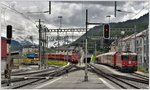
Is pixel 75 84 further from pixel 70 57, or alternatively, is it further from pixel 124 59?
pixel 70 57

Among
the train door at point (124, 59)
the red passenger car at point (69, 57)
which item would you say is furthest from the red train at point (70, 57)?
the train door at point (124, 59)

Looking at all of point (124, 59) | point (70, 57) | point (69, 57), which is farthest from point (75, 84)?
point (69, 57)

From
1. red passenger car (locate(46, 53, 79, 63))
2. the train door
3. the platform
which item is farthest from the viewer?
red passenger car (locate(46, 53, 79, 63))

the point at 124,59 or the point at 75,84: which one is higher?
the point at 124,59

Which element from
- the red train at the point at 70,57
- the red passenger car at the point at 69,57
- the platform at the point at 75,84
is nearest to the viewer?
the platform at the point at 75,84

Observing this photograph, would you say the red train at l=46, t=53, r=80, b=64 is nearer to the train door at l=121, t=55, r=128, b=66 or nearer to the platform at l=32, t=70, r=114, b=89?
the train door at l=121, t=55, r=128, b=66

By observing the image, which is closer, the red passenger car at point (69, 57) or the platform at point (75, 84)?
the platform at point (75, 84)

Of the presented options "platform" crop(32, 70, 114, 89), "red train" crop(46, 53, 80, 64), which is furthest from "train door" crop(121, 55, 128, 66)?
"red train" crop(46, 53, 80, 64)

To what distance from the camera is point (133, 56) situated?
56.3 meters

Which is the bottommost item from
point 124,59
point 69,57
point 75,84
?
point 75,84

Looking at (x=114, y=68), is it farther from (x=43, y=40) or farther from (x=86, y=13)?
(x=86, y=13)

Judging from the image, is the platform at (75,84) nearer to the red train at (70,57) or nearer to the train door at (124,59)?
the train door at (124,59)

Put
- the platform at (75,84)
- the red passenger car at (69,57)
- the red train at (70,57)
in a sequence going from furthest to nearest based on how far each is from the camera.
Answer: the red passenger car at (69,57)
the red train at (70,57)
the platform at (75,84)

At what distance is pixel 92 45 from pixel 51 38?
61349mm
